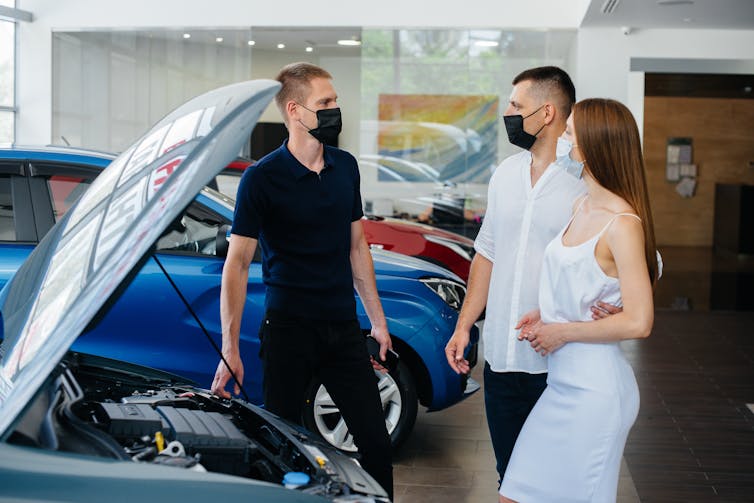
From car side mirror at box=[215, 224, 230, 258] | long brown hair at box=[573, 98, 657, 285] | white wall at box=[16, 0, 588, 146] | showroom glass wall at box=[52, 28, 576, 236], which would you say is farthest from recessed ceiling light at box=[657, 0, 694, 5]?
long brown hair at box=[573, 98, 657, 285]

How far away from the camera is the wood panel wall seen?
77.0ft

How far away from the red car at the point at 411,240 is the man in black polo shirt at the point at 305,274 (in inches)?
192

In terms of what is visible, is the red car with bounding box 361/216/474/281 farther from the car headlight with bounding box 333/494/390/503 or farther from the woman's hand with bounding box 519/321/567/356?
the car headlight with bounding box 333/494/390/503

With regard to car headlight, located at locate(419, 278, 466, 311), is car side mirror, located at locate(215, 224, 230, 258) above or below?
above

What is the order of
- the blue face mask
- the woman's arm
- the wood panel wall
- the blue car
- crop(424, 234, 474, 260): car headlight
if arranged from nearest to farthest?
the woman's arm, the blue face mask, the blue car, crop(424, 234, 474, 260): car headlight, the wood panel wall

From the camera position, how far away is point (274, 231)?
12.2 ft

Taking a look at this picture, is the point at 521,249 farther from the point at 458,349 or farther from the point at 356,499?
the point at 356,499

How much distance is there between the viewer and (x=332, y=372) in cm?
Answer: 379

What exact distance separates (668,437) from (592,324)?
3741 mm

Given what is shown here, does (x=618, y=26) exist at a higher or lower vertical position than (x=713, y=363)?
higher

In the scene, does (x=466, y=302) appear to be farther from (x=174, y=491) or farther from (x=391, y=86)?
(x=391, y=86)

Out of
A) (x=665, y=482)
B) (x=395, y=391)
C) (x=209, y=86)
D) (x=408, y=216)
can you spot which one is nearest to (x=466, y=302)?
(x=395, y=391)

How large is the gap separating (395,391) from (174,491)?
3.43 metres

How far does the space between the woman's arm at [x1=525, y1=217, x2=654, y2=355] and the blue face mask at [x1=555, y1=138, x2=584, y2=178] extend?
0.91ft
